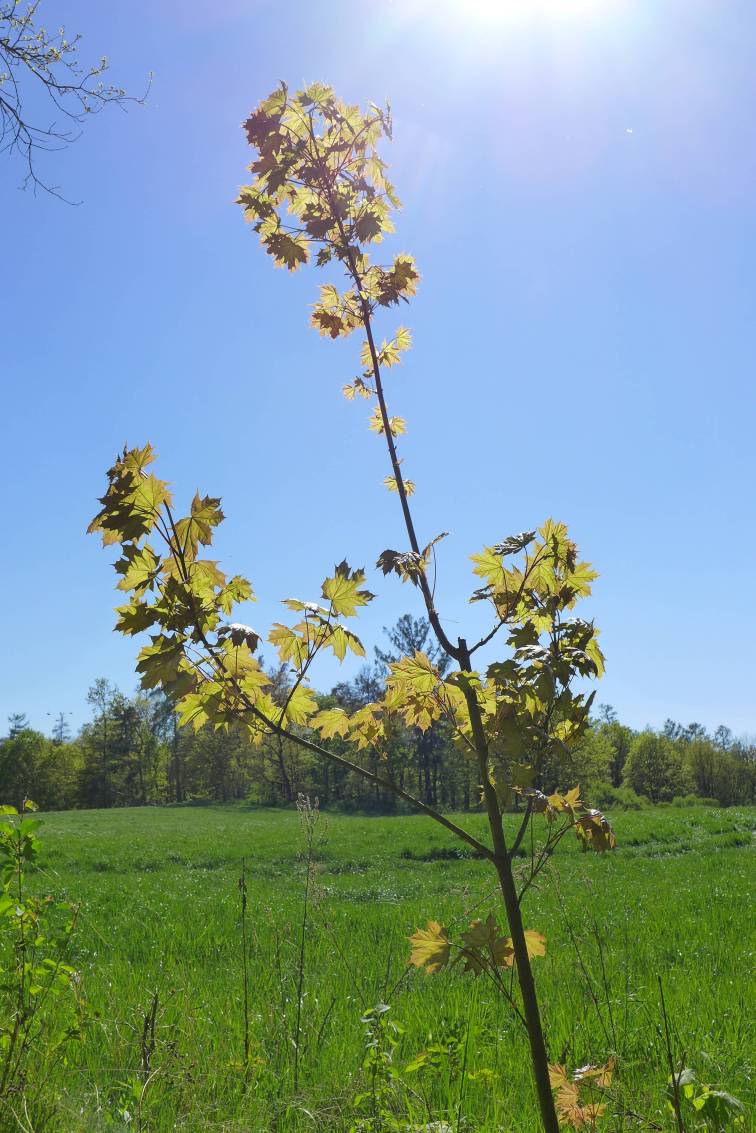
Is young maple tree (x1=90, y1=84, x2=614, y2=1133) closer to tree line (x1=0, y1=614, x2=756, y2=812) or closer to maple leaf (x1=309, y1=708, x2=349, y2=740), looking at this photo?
maple leaf (x1=309, y1=708, x2=349, y2=740)

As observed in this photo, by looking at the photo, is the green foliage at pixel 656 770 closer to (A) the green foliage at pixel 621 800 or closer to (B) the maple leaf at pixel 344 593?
(A) the green foliage at pixel 621 800

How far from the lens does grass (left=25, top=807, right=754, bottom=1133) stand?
251 cm

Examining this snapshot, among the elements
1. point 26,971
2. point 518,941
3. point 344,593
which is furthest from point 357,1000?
→ point 344,593

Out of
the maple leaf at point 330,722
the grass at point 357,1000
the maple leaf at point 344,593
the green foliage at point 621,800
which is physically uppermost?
the maple leaf at point 344,593

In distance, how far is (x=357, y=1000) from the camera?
421 cm

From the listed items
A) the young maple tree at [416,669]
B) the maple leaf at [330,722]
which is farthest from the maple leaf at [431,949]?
the maple leaf at [330,722]

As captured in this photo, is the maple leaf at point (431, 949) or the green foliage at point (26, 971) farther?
the green foliage at point (26, 971)

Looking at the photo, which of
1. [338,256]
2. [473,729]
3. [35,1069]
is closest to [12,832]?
[35,1069]

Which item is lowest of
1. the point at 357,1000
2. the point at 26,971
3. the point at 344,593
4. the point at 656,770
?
the point at 656,770

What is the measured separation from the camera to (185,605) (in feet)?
5.28

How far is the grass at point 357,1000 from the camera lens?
2512mm

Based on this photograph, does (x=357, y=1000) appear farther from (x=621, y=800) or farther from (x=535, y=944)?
(x=621, y=800)

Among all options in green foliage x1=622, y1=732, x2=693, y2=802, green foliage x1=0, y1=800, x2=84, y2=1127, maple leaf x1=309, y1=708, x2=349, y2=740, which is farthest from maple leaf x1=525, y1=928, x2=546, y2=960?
green foliage x1=622, y1=732, x2=693, y2=802

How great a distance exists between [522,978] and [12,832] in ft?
6.78
